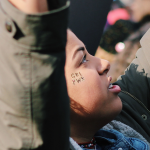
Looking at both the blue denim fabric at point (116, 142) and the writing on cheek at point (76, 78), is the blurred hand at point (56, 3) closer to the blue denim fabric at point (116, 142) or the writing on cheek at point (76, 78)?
the writing on cheek at point (76, 78)

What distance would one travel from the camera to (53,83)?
48 cm

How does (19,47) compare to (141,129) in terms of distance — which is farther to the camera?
(141,129)

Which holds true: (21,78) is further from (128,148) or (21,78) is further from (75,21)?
(75,21)

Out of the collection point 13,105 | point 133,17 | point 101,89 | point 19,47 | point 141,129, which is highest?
point 19,47

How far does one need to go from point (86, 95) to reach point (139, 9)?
8.83 feet

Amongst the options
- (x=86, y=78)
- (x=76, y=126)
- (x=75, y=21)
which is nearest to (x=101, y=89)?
(x=86, y=78)

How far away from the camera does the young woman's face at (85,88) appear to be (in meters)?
0.89

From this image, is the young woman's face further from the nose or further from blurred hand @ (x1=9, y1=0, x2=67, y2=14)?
blurred hand @ (x1=9, y1=0, x2=67, y2=14)

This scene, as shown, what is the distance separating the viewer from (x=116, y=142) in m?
1.04

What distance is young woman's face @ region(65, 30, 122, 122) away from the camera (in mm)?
889

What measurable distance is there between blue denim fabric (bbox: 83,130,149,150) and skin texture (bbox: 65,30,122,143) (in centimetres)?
14

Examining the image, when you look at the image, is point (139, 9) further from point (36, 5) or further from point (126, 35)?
point (36, 5)

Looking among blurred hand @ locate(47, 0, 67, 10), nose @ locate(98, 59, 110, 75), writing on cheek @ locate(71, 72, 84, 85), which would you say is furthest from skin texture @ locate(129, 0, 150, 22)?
blurred hand @ locate(47, 0, 67, 10)

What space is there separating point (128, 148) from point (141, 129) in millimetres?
224
